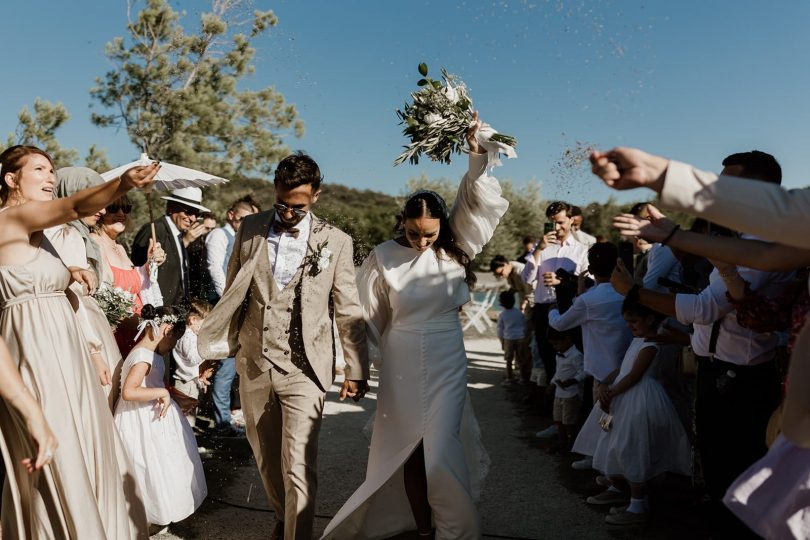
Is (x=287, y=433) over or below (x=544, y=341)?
over

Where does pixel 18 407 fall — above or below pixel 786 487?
above

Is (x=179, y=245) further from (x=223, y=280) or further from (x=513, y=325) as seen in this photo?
(x=513, y=325)

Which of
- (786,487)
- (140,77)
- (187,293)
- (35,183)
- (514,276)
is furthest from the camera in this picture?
(140,77)

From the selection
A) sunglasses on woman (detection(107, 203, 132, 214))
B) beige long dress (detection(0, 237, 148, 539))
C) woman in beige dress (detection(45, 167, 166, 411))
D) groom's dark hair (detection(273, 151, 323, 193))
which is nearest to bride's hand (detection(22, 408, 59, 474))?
beige long dress (detection(0, 237, 148, 539))

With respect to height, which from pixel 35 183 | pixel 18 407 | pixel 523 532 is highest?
pixel 35 183

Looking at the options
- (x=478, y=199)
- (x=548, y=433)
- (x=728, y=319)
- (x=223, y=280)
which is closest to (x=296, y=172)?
(x=478, y=199)

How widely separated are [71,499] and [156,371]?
5.32ft

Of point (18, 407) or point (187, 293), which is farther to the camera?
point (187, 293)

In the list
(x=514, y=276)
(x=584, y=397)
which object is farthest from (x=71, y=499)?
(x=514, y=276)

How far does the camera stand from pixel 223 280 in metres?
8.55

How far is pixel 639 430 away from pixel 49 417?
3.99 meters

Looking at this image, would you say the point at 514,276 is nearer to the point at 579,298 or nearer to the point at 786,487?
the point at 579,298

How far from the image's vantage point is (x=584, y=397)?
7254 millimetres

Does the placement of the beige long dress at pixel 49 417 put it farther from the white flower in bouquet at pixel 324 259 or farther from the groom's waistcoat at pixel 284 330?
the white flower in bouquet at pixel 324 259
